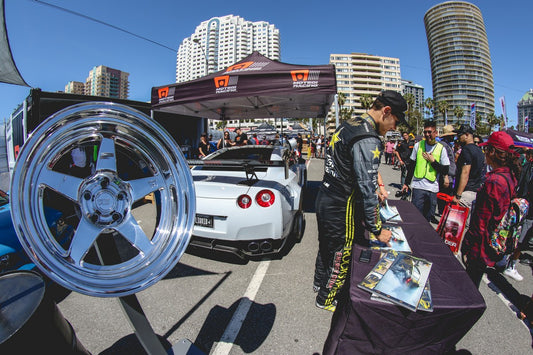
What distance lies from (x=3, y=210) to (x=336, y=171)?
3724 mm

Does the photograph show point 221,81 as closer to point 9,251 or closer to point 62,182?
point 9,251

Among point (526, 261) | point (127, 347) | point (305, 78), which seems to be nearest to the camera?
point (127, 347)

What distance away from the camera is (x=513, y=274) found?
3.15 metres

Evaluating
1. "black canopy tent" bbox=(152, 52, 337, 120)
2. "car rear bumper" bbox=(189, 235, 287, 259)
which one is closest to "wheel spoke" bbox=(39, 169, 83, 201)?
"car rear bumper" bbox=(189, 235, 287, 259)

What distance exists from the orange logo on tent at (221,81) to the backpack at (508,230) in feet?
14.6

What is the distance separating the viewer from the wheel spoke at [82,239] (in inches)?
41.9

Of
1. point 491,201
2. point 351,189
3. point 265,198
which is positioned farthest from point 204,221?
point 491,201

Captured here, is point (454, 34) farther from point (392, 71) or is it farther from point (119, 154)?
point (119, 154)

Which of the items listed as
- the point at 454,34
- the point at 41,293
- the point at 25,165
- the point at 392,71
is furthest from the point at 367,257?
the point at 392,71

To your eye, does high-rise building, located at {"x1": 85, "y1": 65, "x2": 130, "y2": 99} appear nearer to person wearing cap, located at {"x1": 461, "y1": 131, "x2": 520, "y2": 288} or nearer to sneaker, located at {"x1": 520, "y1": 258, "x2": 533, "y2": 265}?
person wearing cap, located at {"x1": 461, "y1": 131, "x2": 520, "y2": 288}

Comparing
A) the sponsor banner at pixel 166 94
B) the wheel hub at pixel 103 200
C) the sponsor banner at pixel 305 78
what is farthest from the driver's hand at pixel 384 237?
the sponsor banner at pixel 166 94

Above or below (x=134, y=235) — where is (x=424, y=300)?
below

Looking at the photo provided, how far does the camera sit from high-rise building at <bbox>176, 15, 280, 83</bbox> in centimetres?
12775

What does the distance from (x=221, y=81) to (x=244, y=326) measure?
14.1ft
